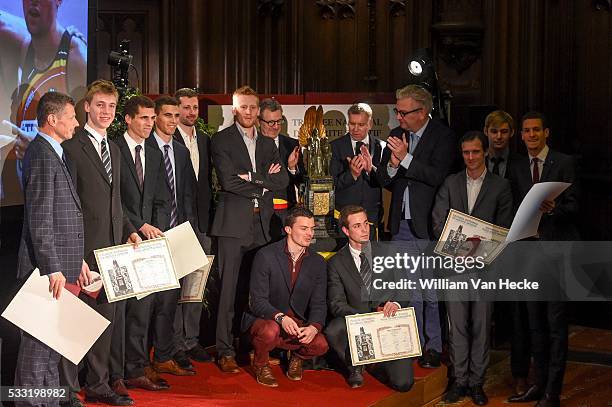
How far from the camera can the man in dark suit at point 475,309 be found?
5.80 m

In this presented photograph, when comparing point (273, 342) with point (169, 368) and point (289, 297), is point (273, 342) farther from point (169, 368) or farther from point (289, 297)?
point (169, 368)

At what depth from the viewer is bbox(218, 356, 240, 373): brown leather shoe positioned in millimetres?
5930

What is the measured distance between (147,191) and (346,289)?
4.07 ft

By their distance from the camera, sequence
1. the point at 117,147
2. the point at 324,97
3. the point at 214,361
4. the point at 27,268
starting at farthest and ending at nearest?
the point at 324,97, the point at 214,361, the point at 117,147, the point at 27,268

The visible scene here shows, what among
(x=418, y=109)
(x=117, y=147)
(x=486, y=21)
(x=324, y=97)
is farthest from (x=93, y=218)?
(x=486, y=21)

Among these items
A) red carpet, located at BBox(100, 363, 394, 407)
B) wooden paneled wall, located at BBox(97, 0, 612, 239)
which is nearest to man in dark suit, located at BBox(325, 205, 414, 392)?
red carpet, located at BBox(100, 363, 394, 407)

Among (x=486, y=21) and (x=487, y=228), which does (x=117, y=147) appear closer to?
(x=487, y=228)

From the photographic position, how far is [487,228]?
576 centimetres

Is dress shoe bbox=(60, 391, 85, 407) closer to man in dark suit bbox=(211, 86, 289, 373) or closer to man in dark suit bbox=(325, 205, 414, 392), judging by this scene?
man in dark suit bbox=(211, 86, 289, 373)

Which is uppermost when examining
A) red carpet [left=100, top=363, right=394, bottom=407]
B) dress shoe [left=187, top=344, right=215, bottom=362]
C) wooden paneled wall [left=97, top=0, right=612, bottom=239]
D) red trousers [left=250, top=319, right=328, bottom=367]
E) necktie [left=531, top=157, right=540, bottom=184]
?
wooden paneled wall [left=97, top=0, right=612, bottom=239]

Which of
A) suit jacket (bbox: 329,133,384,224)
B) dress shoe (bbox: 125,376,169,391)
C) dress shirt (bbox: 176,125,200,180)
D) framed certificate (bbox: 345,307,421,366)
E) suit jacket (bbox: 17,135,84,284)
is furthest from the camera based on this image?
suit jacket (bbox: 329,133,384,224)

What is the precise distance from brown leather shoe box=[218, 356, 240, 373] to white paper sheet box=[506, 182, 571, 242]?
1.67 metres

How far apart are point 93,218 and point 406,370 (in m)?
1.87

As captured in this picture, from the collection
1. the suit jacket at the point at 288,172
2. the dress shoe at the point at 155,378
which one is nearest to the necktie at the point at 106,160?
the dress shoe at the point at 155,378
